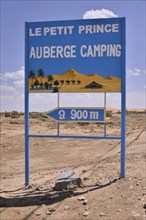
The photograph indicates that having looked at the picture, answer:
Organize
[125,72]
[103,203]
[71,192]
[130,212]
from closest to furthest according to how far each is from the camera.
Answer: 1. [130,212]
2. [103,203]
3. [71,192]
4. [125,72]

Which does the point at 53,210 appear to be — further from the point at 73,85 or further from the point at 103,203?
the point at 73,85

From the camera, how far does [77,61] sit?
867 centimetres

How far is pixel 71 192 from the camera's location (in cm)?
770

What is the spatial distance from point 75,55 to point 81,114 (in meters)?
1.36

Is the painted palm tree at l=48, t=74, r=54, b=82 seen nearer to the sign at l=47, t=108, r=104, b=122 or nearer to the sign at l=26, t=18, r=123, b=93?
the sign at l=26, t=18, r=123, b=93

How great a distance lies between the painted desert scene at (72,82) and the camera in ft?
28.0

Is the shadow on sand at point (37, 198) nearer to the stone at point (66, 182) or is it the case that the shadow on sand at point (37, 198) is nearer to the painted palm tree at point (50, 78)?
the stone at point (66, 182)

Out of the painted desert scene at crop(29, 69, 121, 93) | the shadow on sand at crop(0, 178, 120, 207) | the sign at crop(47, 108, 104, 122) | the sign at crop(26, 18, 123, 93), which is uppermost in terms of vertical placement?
the sign at crop(26, 18, 123, 93)

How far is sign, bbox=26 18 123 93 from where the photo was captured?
8.47 metres

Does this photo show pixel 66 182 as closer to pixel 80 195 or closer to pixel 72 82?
pixel 80 195

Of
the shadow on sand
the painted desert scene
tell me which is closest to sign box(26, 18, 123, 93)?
the painted desert scene

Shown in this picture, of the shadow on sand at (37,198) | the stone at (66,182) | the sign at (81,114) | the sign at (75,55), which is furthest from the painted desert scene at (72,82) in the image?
the shadow on sand at (37,198)

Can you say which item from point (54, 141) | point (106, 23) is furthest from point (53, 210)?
point (54, 141)

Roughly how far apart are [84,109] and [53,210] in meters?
2.71
